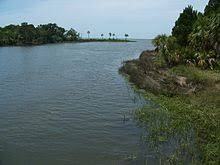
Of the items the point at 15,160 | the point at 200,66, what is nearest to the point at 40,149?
the point at 15,160

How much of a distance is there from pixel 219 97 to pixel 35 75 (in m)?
32.8

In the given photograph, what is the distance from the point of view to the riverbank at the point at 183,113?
19.1 metres

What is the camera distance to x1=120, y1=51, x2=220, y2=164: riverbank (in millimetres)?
19125

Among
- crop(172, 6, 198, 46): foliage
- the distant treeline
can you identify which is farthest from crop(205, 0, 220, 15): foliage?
the distant treeline

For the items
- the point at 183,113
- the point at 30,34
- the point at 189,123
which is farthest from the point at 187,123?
the point at 30,34

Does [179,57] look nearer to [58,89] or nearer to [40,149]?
[58,89]

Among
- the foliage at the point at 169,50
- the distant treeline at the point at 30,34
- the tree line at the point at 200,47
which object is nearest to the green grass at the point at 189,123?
the tree line at the point at 200,47

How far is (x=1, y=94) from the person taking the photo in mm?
38281

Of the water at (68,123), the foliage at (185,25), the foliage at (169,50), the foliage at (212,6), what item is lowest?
the water at (68,123)

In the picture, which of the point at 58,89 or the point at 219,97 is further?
the point at 58,89

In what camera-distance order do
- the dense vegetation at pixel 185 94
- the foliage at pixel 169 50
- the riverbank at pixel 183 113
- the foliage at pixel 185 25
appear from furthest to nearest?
the foliage at pixel 185 25
the foliage at pixel 169 50
the dense vegetation at pixel 185 94
the riverbank at pixel 183 113

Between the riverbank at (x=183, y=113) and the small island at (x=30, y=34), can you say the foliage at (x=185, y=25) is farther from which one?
the small island at (x=30, y=34)

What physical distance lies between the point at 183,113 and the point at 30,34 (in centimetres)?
13764

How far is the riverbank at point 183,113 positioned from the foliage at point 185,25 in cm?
1513
